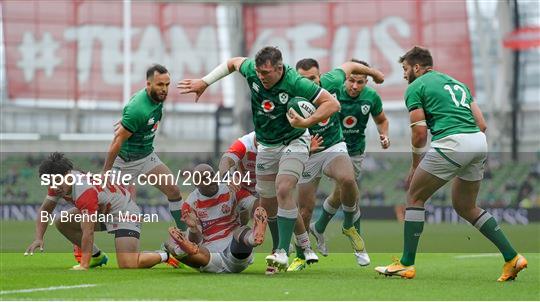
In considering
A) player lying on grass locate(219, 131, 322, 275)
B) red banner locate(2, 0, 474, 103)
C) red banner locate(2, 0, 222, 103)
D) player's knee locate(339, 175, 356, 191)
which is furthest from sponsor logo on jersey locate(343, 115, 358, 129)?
red banner locate(2, 0, 222, 103)

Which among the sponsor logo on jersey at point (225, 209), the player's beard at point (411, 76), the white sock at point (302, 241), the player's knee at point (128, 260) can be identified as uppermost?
the player's beard at point (411, 76)

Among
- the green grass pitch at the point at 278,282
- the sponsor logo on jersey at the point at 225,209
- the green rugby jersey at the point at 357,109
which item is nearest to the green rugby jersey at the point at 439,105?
the green grass pitch at the point at 278,282

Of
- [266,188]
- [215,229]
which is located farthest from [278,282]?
[266,188]

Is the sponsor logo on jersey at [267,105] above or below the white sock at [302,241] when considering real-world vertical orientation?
above

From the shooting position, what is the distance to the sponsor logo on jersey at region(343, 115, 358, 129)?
531 inches

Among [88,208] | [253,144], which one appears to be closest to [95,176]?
[88,208]

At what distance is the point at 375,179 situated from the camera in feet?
162

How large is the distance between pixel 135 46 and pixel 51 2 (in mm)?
5028

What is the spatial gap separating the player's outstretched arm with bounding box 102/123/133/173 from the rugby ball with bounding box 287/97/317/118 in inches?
90.5

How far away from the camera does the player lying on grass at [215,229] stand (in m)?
10.8

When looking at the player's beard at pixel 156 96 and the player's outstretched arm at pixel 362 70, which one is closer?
the player's outstretched arm at pixel 362 70

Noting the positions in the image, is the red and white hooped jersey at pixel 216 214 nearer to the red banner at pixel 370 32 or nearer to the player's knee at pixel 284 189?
the player's knee at pixel 284 189

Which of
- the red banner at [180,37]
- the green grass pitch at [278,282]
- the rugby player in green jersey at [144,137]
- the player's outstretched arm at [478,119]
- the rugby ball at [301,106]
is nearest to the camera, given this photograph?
the green grass pitch at [278,282]

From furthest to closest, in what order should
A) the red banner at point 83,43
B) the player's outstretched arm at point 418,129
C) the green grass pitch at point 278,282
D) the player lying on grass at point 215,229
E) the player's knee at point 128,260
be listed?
the red banner at point 83,43
the player's knee at point 128,260
the player lying on grass at point 215,229
the player's outstretched arm at point 418,129
the green grass pitch at point 278,282
